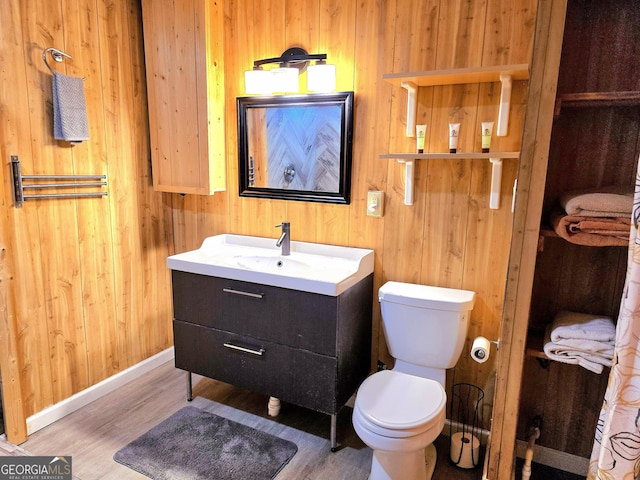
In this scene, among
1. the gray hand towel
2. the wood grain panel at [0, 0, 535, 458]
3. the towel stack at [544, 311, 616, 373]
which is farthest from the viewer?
the gray hand towel

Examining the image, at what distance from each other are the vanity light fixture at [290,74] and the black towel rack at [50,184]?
A: 1.00 metres

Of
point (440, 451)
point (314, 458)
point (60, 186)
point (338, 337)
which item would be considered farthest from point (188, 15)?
point (440, 451)

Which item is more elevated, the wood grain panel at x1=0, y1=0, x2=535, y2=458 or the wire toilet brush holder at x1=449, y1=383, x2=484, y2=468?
the wood grain panel at x1=0, y1=0, x2=535, y2=458

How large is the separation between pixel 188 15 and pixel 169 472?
7.61ft

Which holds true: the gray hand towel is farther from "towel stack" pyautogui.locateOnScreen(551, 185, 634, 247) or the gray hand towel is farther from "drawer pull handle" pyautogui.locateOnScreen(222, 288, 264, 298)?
"towel stack" pyautogui.locateOnScreen(551, 185, 634, 247)

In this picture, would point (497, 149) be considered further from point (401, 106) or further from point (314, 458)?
point (314, 458)

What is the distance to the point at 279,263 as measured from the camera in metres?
2.27

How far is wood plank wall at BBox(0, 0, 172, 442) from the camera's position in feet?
6.43

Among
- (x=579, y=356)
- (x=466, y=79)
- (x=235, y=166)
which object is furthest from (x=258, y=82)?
(x=579, y=356)

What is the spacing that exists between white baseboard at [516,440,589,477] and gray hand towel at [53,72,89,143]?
8.80ft

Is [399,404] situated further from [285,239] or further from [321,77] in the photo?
[321,77]

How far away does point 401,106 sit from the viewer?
2.06 m

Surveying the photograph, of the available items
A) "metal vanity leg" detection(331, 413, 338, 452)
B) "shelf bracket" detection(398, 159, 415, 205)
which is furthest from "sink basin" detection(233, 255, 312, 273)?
"metal vanity leg" detection(331, 413, 338, 452)

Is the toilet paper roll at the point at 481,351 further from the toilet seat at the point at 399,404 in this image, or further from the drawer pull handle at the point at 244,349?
the drawer pull handle at the point at 244,349
